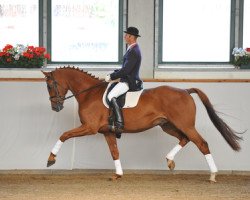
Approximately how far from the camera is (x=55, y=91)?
933 cm

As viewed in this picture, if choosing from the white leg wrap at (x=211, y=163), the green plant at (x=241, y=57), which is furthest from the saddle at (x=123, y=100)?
the green plant at (x=241, y=57)

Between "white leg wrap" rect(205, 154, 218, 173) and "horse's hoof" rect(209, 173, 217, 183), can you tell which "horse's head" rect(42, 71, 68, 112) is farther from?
"horse's hoof" rect(209, 173, 217, 183)

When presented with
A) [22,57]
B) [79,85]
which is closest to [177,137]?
[79,85]

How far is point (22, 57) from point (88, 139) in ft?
5.28

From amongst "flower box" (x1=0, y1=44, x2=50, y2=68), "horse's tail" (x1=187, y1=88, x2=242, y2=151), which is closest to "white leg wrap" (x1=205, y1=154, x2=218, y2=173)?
"horse's tail" (x1=187, y1=88, x2=242, y2=151)

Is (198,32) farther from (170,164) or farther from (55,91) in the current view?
(55,91)

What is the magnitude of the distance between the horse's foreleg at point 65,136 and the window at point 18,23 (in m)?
2.32

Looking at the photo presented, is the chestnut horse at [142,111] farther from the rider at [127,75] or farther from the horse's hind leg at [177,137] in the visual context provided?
the rider at [127,75]

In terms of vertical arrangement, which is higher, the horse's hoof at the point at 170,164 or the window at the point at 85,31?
the window at the point at 85,31

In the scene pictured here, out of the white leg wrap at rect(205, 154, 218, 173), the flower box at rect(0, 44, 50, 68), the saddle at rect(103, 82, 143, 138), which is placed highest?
the flower box at rect(0, 44, 50, 68)

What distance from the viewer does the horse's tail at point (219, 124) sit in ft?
30.3

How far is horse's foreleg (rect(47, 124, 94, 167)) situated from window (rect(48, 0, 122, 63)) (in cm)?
214

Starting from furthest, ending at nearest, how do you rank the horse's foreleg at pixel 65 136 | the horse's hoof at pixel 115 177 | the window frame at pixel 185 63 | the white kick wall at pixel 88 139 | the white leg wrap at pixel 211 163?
the window frame at pixel 185 63 → the white kick wall at pixel 88 139 → the horse's hoof at pixel 115 177 → the white leg wrap at pixel 211 163 → the horse's foreleg at pixel 65 136

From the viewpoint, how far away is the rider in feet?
29.7
